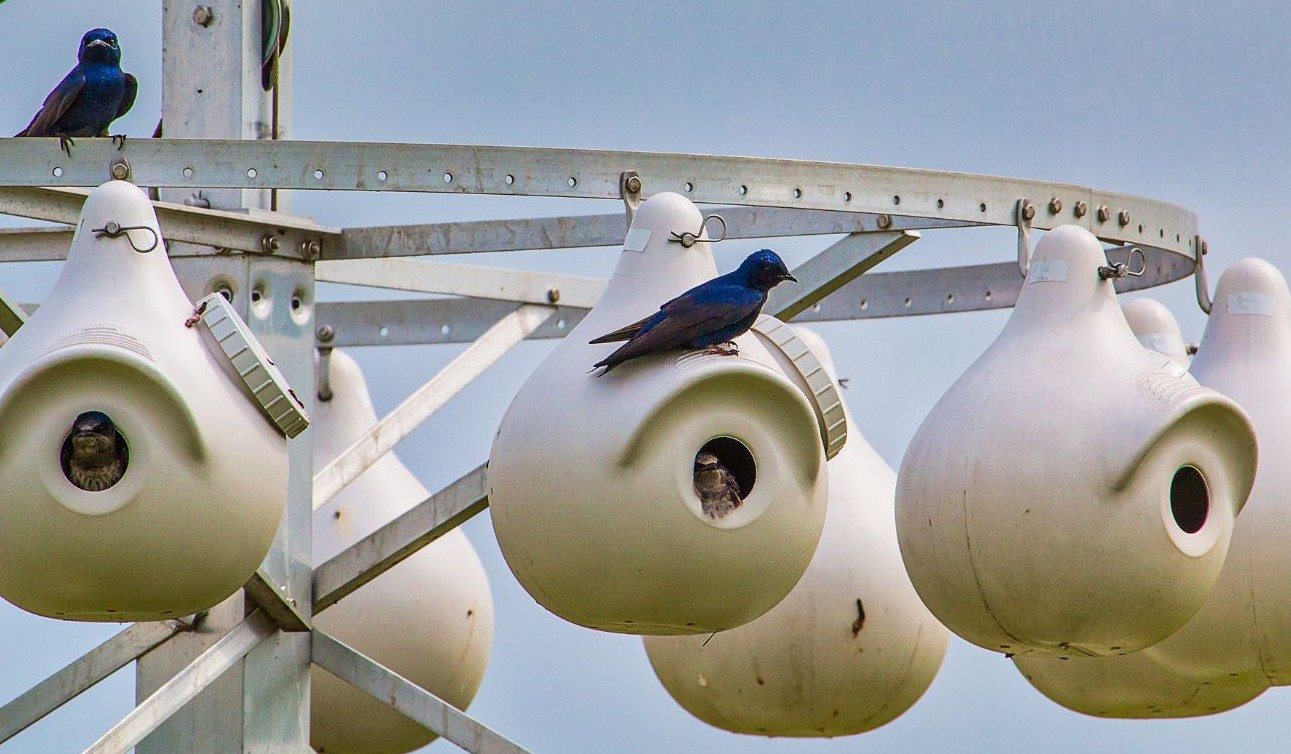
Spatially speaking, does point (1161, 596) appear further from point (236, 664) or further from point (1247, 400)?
point (236, 664)

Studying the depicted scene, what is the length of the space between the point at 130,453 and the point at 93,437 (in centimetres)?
10

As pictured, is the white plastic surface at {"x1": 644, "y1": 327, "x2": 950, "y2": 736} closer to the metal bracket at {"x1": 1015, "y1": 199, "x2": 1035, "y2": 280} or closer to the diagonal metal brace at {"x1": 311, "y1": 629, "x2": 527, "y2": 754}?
the diagonal metal brace at {"x1": 311, "y1": 629, "x2": 527, "y2": 754}

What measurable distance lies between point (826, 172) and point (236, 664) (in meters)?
2.48

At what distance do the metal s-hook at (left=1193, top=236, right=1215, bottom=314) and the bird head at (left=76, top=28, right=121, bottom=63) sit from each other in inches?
131

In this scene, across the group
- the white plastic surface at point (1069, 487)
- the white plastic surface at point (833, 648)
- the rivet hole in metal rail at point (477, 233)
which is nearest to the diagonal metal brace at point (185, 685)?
the rivet hole in metal rail at point (477, 233)

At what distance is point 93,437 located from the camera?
6.57 metres

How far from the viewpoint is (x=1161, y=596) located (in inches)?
278

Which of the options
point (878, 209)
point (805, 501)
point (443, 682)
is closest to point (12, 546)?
point (805, 501)

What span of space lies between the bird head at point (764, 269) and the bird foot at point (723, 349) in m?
0.16

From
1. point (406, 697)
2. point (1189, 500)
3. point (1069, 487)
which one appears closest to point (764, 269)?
point (1069, 487)

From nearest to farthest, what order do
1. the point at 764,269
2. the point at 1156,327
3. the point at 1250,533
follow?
the point at 764,269 < the point at 1250,533 < the point at 1156,327

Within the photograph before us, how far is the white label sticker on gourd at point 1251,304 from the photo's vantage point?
8164 millimetres

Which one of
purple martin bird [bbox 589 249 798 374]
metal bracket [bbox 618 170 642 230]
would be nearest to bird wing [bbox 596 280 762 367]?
purple martin bird [bbox 589 249 798 374]

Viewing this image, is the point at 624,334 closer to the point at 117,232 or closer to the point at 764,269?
the point at 764,269
